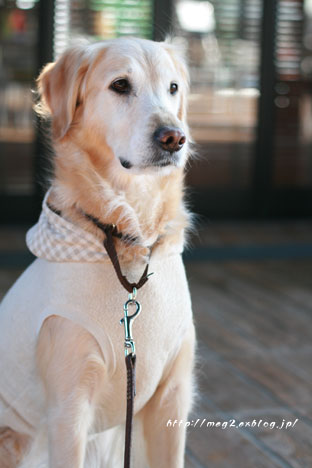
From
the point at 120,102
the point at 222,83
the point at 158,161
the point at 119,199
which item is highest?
the point at 120,102

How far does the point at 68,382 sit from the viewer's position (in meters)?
1.81

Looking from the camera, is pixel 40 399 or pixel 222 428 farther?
pixel 222 428

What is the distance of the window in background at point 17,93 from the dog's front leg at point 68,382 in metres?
4.12

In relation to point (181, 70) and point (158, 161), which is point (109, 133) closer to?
point (158, 161)

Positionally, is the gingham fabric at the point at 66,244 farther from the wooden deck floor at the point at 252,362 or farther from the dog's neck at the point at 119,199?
the wooden deck floor at the point at 252,362

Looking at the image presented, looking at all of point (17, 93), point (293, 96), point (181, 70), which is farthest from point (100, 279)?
point (293, 96)

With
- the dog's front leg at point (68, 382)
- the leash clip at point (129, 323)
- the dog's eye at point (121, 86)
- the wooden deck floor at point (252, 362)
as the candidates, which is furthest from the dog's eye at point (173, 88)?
the wooden deck floor at point (252, 362)

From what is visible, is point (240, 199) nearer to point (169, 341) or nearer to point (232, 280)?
point (232, 280)

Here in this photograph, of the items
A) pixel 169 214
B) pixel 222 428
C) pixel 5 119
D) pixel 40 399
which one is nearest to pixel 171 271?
pixel 169 214

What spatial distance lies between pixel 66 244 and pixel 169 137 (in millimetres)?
396

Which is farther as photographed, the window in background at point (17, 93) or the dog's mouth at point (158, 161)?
the window in background at point (17, 93)

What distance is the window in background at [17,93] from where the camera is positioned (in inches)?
221

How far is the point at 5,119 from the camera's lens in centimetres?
575

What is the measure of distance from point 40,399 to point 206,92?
4.45 metres
